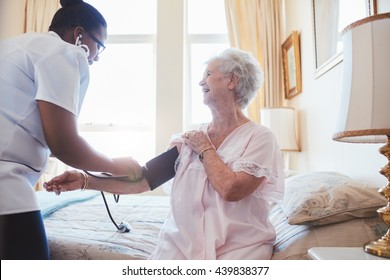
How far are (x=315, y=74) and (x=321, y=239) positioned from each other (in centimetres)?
112

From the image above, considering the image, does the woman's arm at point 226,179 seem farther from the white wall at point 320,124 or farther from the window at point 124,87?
the window at point 124,87

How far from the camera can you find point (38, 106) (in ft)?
2.11

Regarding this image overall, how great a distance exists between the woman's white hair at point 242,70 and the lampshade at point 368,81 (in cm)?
40

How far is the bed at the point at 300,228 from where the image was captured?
841 mm

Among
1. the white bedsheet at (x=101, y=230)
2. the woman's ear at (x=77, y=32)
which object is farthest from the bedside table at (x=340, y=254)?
the woman's ear at (x=77, y=32)

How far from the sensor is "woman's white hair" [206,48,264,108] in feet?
3.41

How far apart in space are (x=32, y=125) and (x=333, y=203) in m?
0.77

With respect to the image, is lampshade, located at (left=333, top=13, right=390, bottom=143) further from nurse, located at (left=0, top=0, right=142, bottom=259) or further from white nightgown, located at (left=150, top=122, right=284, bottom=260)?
nurse, located at (left=0, top=0, right=142, bottom=259)

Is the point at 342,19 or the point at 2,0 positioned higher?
the point at 342,19

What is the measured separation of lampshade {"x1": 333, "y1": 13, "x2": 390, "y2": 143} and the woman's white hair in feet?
1.30

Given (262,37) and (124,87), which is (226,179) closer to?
(124,87)
